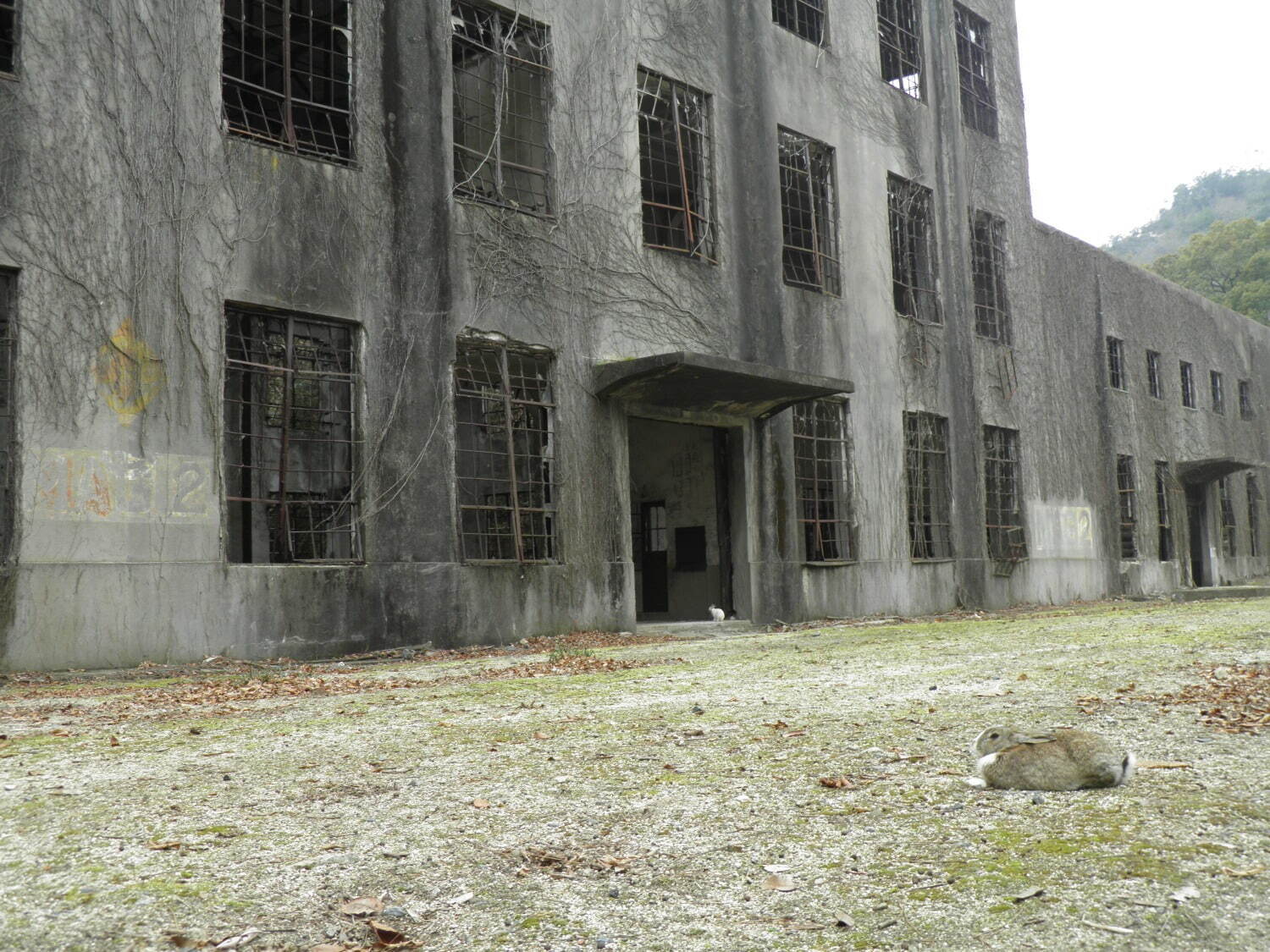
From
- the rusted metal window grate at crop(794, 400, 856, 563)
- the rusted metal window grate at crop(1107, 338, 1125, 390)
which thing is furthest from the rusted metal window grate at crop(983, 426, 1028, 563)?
the rusted metal window grate at crop(1107, 338, 1125, 390)

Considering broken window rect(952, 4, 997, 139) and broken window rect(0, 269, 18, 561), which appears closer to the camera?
broken window rect(0, 269, 18, 561)

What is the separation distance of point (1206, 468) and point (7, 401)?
990 inches

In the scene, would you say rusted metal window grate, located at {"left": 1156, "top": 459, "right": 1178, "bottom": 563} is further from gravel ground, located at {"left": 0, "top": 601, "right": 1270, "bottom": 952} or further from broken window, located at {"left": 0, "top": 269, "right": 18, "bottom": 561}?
broken window, located at {"left": 0, "top": 269, "right": 18, "bottom": 561}

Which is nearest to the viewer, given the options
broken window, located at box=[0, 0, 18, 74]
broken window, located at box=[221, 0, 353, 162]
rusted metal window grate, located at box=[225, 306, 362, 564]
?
broken window, located at box=[0, 0, 18, 74]

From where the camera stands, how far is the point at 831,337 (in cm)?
1559

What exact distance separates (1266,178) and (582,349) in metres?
86.7

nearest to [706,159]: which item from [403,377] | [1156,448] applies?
[403,377]

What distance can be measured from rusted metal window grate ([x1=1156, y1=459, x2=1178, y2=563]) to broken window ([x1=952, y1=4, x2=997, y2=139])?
9445mm

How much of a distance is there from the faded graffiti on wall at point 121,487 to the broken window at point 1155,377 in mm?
22600

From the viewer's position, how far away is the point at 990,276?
19.9m

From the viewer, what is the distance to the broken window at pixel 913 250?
57.6ft

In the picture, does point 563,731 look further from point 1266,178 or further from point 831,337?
point 1266,178

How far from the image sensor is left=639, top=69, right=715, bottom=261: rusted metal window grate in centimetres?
1376

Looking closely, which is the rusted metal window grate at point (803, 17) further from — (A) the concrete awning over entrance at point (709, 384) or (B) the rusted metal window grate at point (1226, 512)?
(B) the rusted metal window grate at point (1226, 512)
